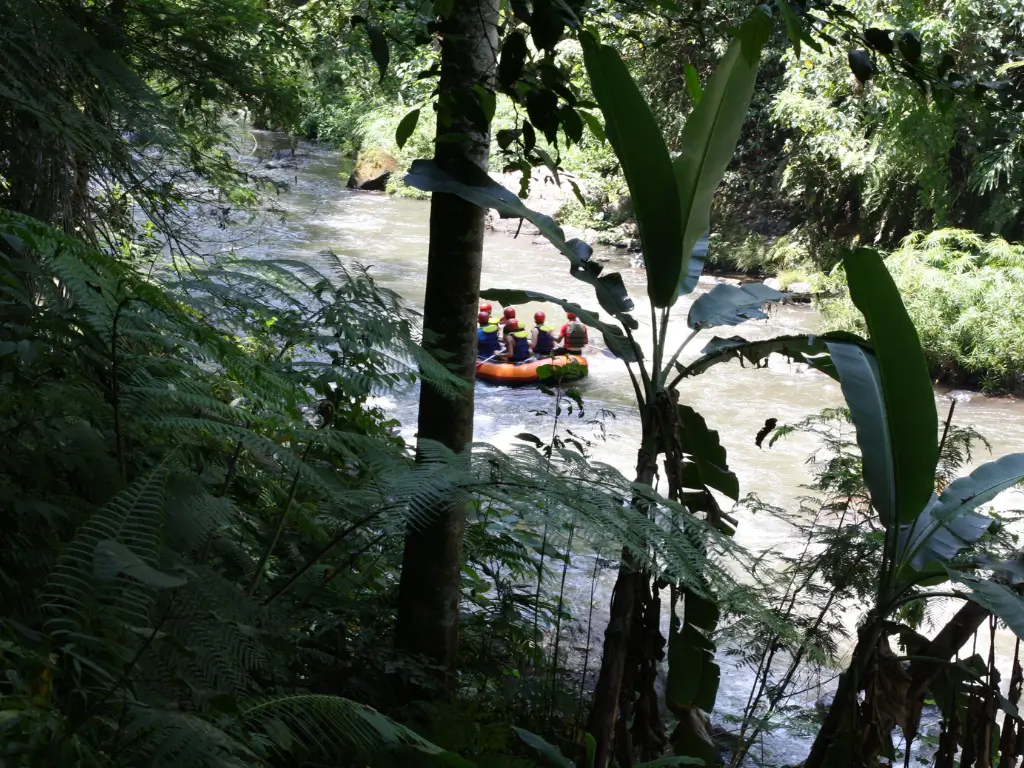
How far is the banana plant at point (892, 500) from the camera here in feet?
7.06

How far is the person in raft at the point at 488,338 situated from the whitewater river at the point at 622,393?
0.46 m

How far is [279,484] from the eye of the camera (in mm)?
2680

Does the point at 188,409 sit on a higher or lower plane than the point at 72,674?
higher

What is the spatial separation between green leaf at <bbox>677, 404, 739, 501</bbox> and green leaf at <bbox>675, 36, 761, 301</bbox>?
1.30 ft

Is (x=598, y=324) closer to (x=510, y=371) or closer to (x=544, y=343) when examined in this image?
(x=510, y=371)

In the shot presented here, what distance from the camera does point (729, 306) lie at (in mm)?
2709

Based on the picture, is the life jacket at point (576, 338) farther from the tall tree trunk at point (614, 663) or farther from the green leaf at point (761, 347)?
the tall tree trunk at point (614, 663)

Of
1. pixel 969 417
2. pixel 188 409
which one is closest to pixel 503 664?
pixel 188 409

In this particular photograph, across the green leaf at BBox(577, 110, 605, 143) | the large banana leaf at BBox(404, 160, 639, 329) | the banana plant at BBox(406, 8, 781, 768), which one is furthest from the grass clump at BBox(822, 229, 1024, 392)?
the green leaf at BBox(577, 110, 605, 143)

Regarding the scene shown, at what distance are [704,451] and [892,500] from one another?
56 centimetres

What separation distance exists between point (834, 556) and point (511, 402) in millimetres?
6675

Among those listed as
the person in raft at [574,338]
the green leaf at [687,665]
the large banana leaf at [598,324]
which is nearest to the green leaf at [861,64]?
the large banana leaf at [598,324]

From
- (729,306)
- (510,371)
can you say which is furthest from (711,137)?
(510,371)

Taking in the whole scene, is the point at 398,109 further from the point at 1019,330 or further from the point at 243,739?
the point at 243,739
